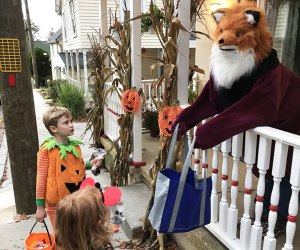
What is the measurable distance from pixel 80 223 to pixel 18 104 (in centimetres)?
221

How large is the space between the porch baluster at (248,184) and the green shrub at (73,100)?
28.8 ft

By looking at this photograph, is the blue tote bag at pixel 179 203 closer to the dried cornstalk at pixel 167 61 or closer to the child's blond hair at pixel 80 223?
the child's blond hair at pixel 80 223

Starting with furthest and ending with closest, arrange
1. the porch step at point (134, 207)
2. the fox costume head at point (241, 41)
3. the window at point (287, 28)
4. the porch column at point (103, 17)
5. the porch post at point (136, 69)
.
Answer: the porch column at point (103, 17)
the window at point (287, 28)
the porch post at point (136, 69)
the porch step at point (134, 207)
the fox costume head at point (241, 41)

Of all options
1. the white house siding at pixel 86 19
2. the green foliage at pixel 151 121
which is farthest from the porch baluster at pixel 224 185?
the white house siding at pixel 86 19

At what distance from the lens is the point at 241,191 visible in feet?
9.65

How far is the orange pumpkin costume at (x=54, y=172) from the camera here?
90.1 inches

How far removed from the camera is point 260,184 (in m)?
1.84

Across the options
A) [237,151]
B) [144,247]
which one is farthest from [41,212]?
[237,151]

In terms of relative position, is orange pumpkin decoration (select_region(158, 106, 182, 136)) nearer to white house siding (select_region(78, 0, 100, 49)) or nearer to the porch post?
the porch post

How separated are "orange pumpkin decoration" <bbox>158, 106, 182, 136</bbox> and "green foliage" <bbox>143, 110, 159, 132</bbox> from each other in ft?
8.82

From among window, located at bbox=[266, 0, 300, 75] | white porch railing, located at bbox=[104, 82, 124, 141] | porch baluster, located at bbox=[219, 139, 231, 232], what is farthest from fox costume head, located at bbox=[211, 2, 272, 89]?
white porch railing, located at bbox=[104, 82, 124, 141]

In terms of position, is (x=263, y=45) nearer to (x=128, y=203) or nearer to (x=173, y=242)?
(x=173, y=242)

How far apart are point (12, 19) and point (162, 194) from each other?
2.47 m

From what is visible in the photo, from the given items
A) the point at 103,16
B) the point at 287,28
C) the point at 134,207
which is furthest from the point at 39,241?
the point at 103,16
